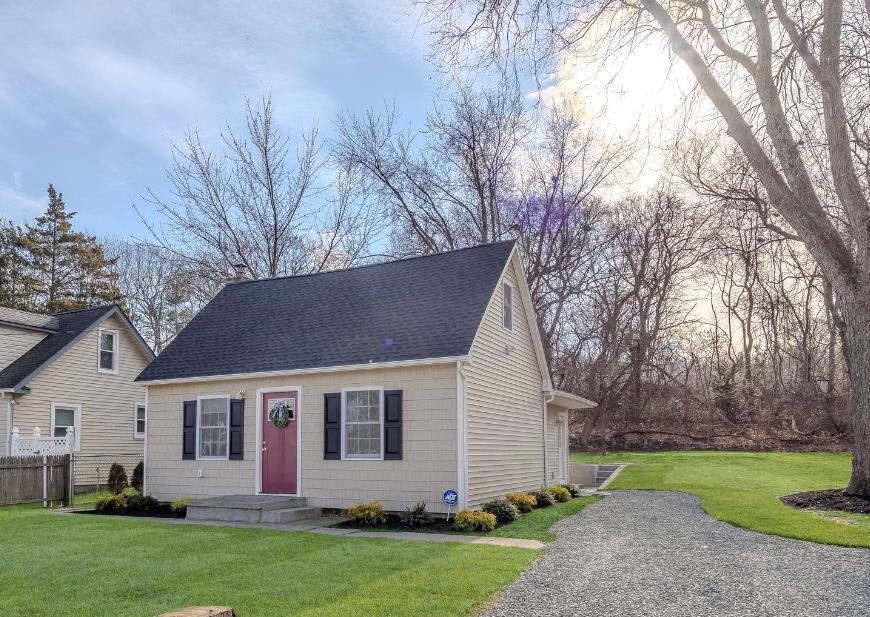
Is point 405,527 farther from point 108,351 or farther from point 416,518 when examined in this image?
point 108,351

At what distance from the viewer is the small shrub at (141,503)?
541 inches

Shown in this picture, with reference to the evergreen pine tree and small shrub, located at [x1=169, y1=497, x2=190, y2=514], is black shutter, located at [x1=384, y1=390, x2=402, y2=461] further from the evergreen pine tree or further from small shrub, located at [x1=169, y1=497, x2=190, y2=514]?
the evergreen pine tree

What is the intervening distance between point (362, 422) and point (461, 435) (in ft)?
6.73

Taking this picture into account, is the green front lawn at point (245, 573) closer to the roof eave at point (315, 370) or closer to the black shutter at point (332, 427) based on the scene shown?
the black shutter at point (332, 427)

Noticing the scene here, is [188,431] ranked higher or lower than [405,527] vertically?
higher

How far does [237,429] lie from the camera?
45.4 feet

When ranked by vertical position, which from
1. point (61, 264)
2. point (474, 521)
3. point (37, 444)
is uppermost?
point (61, 264)

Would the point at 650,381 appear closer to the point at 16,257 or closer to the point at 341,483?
the point at 341,483

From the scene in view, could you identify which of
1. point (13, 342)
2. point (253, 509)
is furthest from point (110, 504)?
point (13, 342)

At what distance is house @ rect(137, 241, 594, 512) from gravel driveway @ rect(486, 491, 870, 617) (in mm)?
2914

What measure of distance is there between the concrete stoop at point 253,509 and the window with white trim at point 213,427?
1.34 metres

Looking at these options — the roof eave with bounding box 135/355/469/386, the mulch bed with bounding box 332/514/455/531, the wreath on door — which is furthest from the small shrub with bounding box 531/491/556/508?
the wreath on door

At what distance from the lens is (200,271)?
88.2 ft

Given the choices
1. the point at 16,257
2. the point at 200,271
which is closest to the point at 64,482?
the point at 200,271
